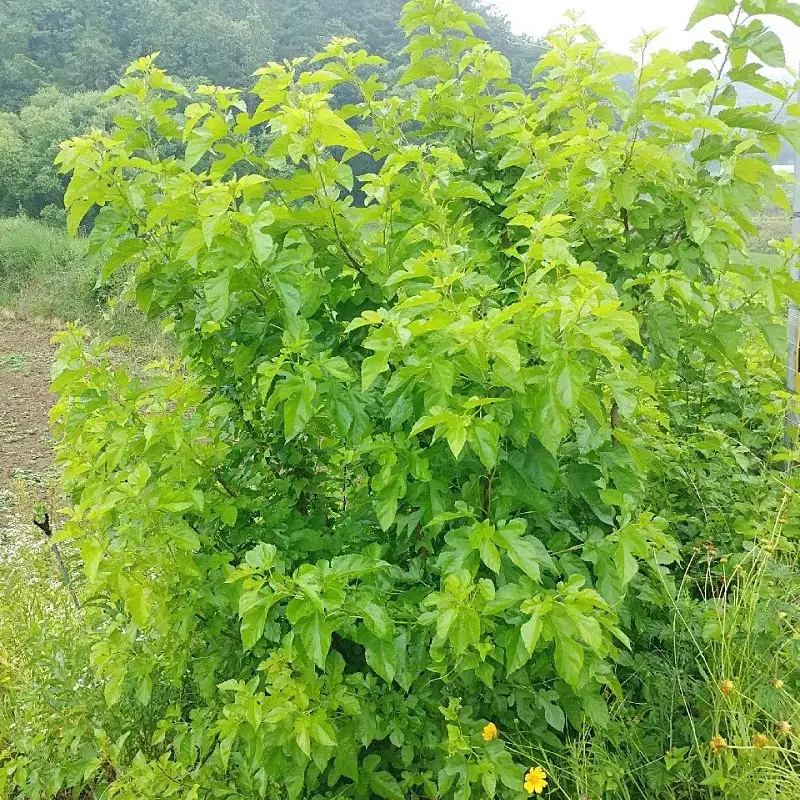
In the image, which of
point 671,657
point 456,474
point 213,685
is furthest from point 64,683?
point 671,657

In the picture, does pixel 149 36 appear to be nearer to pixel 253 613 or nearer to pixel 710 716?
pixel 253 613

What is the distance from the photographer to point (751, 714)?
1697 millimetres

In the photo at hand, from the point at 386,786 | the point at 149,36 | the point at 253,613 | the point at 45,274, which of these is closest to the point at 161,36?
the point at 149,36

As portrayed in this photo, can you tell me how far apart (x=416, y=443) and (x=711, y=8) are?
1358mm

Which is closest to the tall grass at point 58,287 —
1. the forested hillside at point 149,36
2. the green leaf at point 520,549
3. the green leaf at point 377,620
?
the green leaf at point 377,620

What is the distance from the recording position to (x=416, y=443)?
5.21 ft

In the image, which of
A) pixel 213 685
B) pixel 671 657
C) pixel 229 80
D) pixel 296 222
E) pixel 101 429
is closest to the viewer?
pixel 296 222

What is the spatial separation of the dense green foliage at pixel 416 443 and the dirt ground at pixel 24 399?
2877mm

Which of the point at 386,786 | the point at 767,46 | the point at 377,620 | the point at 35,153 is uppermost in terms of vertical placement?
the point at 767,46

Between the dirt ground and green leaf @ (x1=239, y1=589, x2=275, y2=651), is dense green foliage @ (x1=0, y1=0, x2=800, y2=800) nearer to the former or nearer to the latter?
green leaf @ (x1=239, y1=589, x2=275, y2=651)

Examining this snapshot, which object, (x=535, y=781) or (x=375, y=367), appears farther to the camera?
(x=535, y=781)

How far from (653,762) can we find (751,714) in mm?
279

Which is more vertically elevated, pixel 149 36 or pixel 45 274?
pixel 149 36

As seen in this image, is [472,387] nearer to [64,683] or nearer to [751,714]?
[751,714]
